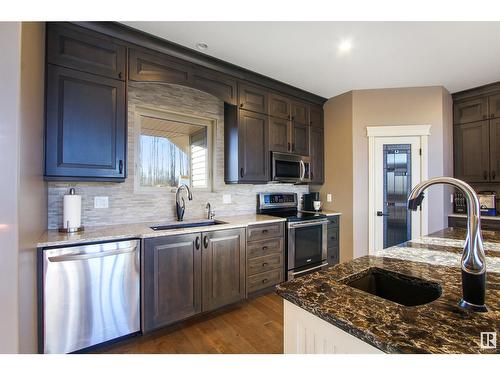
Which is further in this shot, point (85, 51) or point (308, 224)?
point (308, 224)

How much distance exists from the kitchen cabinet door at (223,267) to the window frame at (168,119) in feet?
2.61

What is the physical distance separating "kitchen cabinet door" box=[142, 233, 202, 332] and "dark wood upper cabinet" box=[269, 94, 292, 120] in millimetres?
1934

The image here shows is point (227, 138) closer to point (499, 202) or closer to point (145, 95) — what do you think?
point (145, 95)

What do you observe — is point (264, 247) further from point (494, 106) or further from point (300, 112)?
point (494, 106)

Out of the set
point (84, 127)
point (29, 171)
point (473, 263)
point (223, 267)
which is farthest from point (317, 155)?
point (29, 171)

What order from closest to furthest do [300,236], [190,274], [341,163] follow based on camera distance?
[190,274]
[300,236]
[341,163]

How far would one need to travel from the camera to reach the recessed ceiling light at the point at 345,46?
2.29 metres

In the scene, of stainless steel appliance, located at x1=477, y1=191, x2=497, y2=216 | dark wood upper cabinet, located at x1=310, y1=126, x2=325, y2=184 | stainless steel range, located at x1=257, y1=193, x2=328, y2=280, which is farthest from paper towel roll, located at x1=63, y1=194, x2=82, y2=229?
stainless steel appliance, located at x1=477, y1=191, x2=497, y2=216

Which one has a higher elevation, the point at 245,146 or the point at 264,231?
the point at 245,146

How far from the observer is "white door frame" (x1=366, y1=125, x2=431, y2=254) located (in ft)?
10.5

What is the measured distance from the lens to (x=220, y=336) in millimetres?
A: 2023

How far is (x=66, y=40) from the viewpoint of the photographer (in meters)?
1.86

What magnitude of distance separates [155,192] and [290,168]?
1.80 metres
